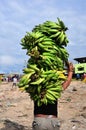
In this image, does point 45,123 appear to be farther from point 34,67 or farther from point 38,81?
point 34,67

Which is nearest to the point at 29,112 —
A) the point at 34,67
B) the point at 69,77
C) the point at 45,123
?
the point at 69,77

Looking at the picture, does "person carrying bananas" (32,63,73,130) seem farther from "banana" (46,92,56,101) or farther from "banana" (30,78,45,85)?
"banana" (30,78,45,85)

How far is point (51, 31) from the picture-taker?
10.1 meters

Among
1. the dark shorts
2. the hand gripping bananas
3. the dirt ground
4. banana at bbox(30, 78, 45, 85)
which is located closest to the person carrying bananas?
the dark shorts

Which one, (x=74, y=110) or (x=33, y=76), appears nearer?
(x=33, y=76)

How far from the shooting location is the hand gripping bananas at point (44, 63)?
9.58m

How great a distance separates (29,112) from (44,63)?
29.0 feet

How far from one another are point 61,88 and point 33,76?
73cm

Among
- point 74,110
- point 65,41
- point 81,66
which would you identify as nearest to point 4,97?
point 74,110

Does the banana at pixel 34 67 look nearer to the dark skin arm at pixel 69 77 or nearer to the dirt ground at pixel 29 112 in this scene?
the dark skin arm at pixel 69 77

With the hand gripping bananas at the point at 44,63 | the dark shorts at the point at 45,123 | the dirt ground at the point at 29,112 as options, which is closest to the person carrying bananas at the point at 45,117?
the dark shorts at the point at 45,123

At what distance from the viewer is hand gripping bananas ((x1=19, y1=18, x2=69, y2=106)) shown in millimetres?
9578

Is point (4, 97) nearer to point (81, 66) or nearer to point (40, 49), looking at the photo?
point (40, 49)

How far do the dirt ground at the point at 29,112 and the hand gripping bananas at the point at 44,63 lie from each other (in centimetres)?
528
